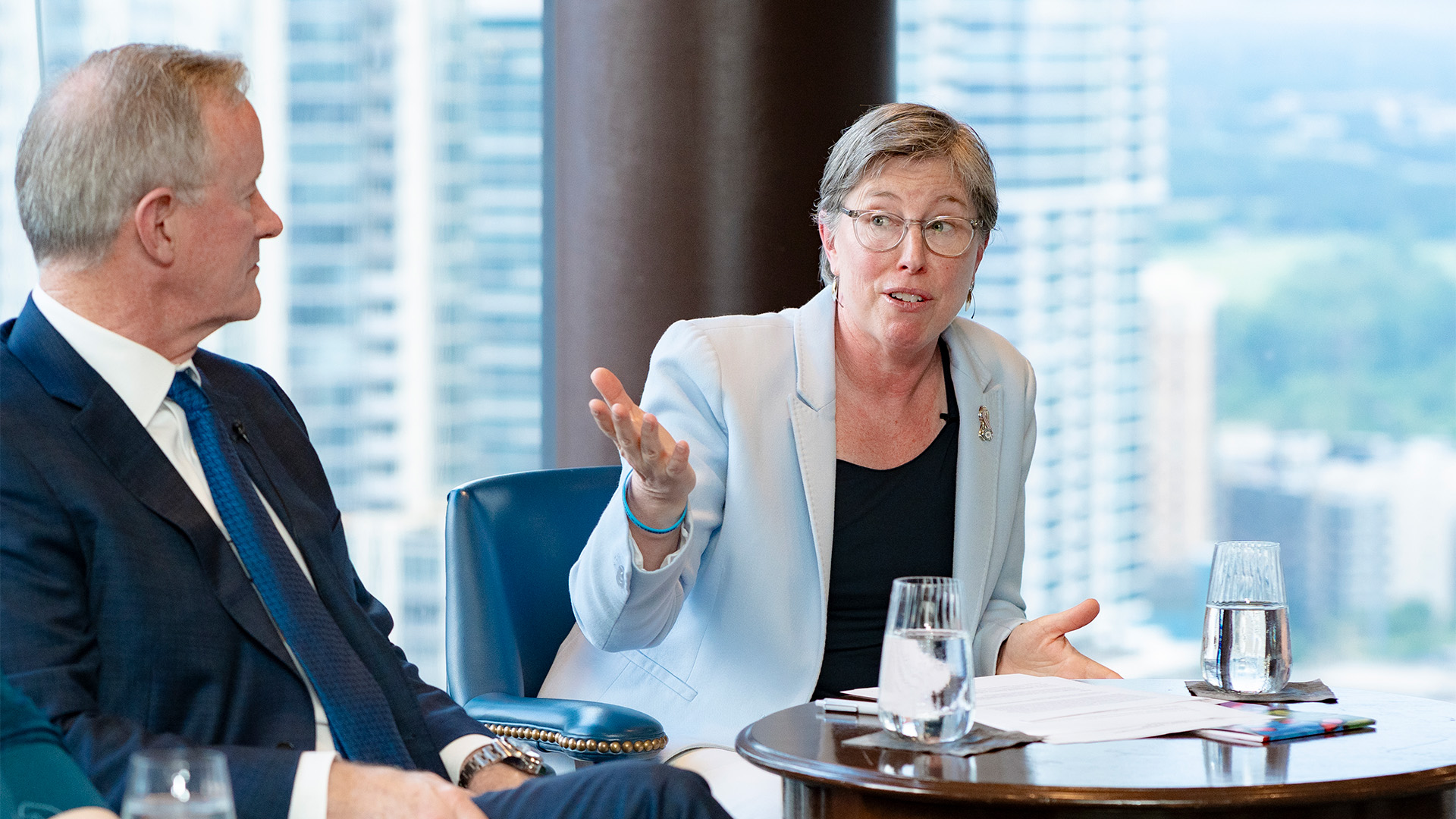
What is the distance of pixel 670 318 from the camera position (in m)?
2.97

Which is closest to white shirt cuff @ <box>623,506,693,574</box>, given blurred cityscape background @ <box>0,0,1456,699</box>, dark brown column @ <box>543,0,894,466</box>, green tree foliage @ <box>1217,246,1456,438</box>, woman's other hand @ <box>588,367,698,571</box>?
woman's other hand @ <box>588,367,698,571</box>

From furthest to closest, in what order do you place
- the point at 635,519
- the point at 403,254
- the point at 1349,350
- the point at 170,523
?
the point at 1349,350
the point at 403,254
the point at 635,519
the point at 170,523

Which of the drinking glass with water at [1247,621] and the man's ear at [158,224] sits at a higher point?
the man's ear at [158,224]

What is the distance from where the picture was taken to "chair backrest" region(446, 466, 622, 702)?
2.18 m

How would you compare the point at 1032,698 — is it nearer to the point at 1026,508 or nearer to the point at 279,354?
the point at 1026,508

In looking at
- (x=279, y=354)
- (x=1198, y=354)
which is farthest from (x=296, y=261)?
(x=1198, y=354)

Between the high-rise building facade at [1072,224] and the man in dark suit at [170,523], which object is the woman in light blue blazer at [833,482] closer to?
the man in dark suit at [170,523]

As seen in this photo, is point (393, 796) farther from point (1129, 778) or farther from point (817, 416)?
point (817, 416)

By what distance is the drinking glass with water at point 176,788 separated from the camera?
34.5 inches

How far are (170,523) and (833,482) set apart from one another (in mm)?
983

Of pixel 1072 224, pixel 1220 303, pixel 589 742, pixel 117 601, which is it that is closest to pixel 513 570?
pixel 589 742

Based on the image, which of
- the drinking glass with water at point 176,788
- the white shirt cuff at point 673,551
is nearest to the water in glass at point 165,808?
the drinking glass with water at point 176,788

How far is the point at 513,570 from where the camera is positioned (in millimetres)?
2270

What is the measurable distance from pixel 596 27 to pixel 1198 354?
2.16 metres
